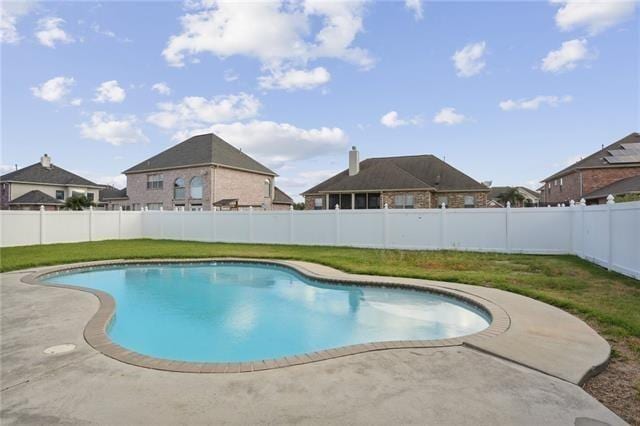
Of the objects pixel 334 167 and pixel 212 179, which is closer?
pixel 212 179

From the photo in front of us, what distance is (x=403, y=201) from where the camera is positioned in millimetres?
25953

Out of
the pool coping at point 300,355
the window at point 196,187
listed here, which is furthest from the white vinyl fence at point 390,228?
the window at point 196,187

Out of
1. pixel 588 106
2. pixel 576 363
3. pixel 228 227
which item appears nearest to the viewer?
pixel 576 363

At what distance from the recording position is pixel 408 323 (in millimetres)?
6742

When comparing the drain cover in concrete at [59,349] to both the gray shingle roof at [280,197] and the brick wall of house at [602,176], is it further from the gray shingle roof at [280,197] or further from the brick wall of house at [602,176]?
the gray shingle roof at [280,197]

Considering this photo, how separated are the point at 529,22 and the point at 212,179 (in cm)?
2252

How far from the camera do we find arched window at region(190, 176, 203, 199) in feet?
96.0

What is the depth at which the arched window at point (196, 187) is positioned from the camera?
29.3 m

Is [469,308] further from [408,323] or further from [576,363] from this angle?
[576,363]

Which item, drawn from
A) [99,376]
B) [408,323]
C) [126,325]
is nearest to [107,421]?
[99,376]

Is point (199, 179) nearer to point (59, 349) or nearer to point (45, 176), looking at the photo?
A: point (45, 176)

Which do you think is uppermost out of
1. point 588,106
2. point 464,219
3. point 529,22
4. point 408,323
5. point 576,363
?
point 529,22

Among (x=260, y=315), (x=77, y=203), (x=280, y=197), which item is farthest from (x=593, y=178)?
(x=77, y=203)

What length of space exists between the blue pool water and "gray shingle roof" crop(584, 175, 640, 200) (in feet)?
62.9
